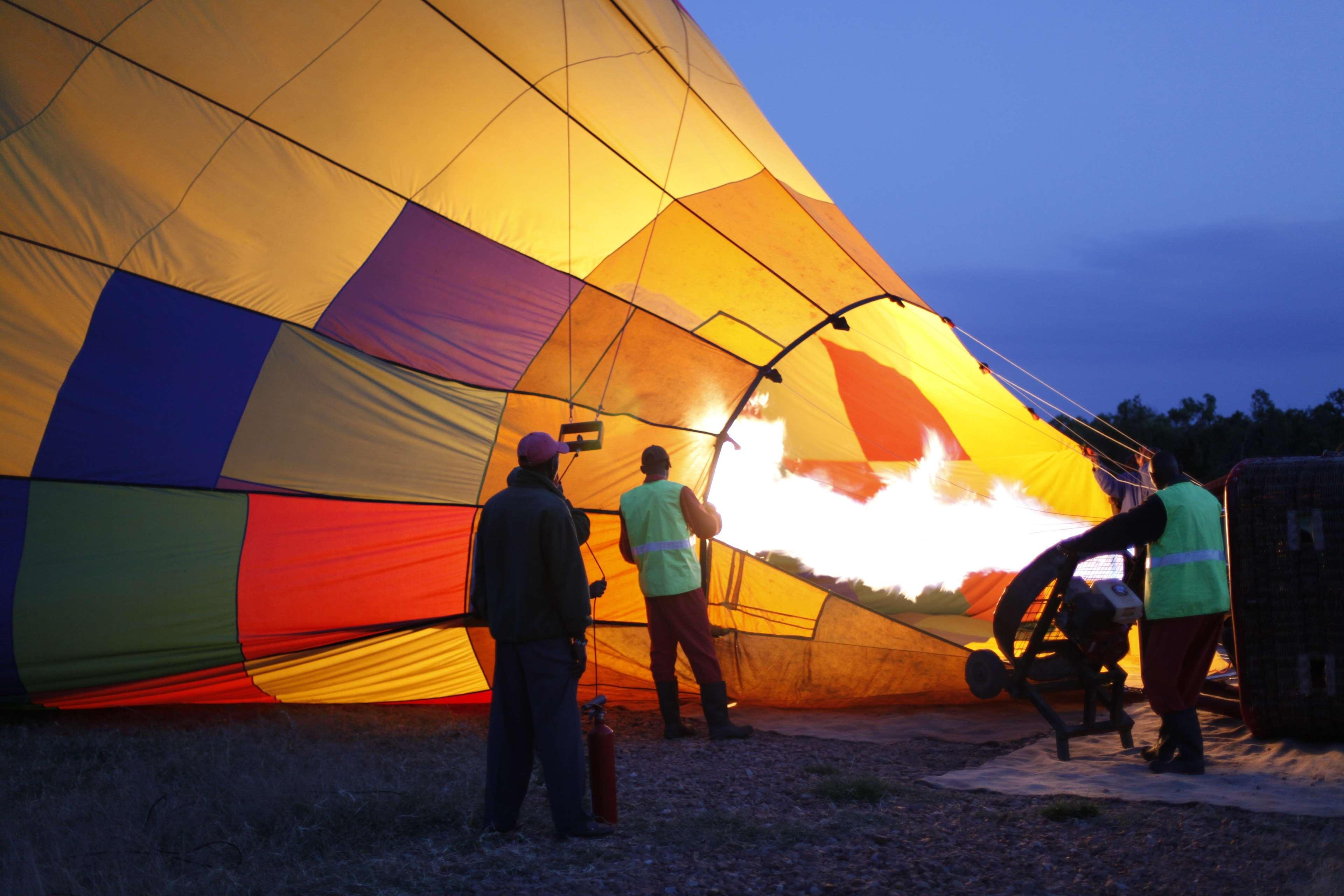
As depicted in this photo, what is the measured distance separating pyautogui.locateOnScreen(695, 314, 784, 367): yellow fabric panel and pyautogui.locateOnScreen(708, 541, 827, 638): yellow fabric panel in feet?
3.65

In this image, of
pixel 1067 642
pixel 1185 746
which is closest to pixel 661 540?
pixel 1067 642

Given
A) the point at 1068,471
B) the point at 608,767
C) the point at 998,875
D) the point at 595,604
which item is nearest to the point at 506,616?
the point at 608,767

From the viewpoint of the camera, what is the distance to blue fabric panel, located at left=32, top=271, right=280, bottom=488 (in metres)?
5.07

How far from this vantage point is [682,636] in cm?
526

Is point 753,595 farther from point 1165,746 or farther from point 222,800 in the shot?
point 222,800

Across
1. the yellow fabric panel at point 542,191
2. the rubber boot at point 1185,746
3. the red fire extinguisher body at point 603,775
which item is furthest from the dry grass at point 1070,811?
the yellow fabric panel at point 542,191

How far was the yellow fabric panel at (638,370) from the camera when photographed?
19.2 feet

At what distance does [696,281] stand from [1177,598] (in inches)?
120

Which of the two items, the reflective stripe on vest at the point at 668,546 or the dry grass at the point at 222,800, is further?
the reflective stripe on vest at the point at 668,546

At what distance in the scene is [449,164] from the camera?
19.2 ft

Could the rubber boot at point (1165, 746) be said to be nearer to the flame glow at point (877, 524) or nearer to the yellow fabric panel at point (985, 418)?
the flame glow at point (877, 524)

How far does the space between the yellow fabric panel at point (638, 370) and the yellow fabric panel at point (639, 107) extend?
0.88 m

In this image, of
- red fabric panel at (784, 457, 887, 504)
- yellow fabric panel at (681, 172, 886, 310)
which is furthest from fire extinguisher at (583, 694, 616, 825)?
red fabric panel at (784, 457, 887, 504)

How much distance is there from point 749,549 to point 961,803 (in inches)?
116
